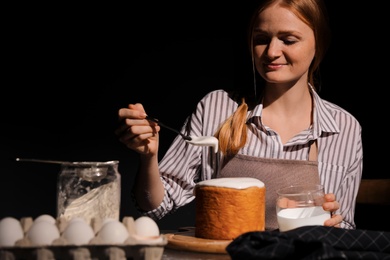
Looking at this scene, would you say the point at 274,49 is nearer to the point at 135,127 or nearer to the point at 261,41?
the point at 261,41

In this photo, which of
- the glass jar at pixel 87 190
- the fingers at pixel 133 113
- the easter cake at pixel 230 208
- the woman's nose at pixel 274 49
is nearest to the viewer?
the glass jar at pixel 87 190

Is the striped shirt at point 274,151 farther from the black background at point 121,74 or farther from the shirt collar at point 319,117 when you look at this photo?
the black background at point 121,74

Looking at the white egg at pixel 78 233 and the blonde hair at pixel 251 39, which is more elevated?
the blonde hair at pixel 251 39

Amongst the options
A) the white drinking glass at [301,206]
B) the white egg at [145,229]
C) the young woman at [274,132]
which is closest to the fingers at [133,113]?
Answer: the young woman at [274,132]

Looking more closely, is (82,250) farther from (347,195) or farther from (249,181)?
(347,195)

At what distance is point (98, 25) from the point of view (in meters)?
3.11

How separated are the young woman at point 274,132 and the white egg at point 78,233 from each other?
0.74 m

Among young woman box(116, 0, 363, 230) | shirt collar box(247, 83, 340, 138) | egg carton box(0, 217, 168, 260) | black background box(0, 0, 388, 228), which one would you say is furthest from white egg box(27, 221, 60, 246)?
black background box(0, 0, 388, 228)

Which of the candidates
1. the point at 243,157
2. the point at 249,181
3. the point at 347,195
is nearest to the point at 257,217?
the point at 249,181

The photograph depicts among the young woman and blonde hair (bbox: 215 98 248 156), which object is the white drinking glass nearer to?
the young woman

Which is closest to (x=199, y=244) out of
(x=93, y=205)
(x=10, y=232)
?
(x=93, y=205)

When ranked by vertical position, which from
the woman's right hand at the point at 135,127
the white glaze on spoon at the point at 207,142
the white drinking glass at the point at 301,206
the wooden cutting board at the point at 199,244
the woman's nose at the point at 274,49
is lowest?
the wooden cutting board at the point at 199,244

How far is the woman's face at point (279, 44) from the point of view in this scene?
6.54 feet

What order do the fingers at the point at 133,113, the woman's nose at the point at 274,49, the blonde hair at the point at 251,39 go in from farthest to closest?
the blonde hair at the point at 251,39, the woman's nose at the point at 274,49, the fingers at the point at 133,113
